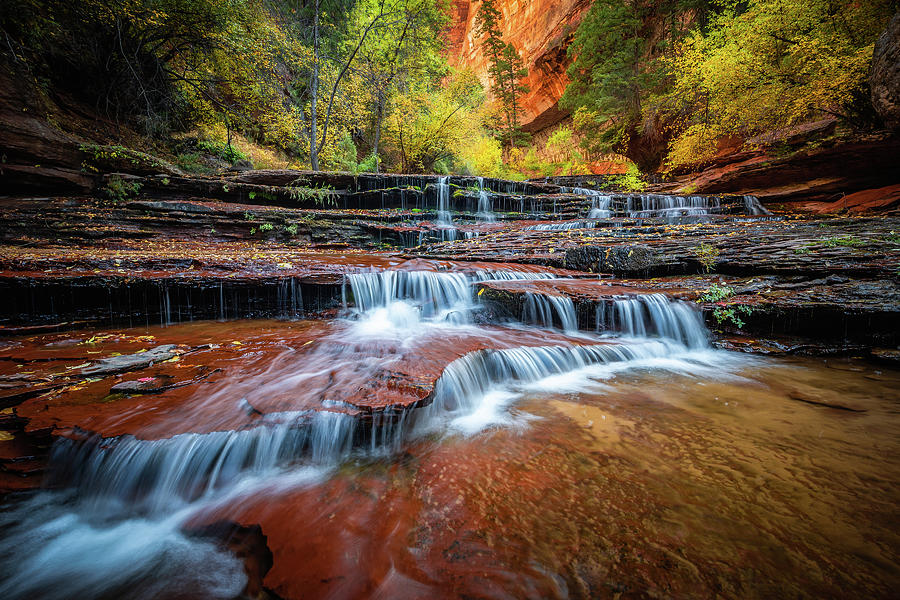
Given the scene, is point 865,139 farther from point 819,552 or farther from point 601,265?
point 819,552

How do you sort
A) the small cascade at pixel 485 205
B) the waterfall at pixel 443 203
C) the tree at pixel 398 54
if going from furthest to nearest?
1. the tree at pixel 398 54
2. the small cascade at pixel 485 205
3. the waterfall at pixel 443 203

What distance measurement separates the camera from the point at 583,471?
1969 millimetres

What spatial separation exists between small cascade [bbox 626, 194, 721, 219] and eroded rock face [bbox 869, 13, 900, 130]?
3.89 metres

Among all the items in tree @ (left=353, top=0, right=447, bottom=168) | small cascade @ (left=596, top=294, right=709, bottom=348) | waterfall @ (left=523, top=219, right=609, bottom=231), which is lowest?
small cascade @ (left=596, top=294, right=709, bottom=348)

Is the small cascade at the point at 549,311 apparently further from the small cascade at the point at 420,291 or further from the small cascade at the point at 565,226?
the small cascade at the point at 565,226

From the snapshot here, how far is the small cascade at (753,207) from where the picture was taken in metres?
10.7

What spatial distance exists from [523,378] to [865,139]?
13018 millimetres

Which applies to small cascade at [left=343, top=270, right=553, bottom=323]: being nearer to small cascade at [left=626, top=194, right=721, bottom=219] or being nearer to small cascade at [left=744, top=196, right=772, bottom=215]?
small cascade at [left=626, top=194, right=721, bottom=219]

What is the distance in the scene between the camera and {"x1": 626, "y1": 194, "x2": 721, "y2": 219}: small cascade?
35.5 ft

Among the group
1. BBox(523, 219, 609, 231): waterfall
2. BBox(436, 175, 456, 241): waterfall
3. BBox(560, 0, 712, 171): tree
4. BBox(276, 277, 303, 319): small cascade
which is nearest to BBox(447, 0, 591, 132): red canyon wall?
BBox(560, 0, 712, 171): tree

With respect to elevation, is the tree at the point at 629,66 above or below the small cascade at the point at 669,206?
above

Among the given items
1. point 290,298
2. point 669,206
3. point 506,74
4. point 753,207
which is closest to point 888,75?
point 753,207

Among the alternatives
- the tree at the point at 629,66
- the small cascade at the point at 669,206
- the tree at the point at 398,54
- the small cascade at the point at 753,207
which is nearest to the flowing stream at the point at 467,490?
the small cascade at the point at 669,206

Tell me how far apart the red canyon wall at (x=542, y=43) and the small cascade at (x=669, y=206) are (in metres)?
25.5
